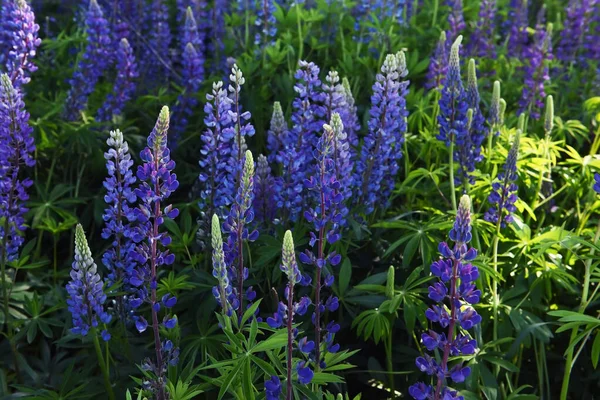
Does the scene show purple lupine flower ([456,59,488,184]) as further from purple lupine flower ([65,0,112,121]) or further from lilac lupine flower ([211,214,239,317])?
purple lupine flower ([65,0,112,121])

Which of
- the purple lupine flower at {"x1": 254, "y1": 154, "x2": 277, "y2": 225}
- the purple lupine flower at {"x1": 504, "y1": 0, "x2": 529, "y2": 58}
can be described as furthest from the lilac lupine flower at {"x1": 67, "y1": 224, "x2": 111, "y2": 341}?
the purple lupine flower at {"x1": 504, "y1": 0, "x2": 529, "y2": 58}

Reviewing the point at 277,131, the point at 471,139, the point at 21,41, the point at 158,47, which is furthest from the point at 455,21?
the point at 21,41

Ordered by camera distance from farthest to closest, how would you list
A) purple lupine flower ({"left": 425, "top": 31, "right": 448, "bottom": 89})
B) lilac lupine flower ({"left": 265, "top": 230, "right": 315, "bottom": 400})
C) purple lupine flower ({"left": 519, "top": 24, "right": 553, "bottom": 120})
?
purple lupine flower ({"left": 519, "top": 24, "right": 553, "bottom": 120}) → purple lupine flower ({"left": 425, "top": 31, "right": 448, "bottom": 89}) → lilac lupine flower ({"left": 265, "top": 230, "right": 315, "bottom": 400})

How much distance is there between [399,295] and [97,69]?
2.63m

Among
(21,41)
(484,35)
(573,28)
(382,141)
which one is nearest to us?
(382,141)

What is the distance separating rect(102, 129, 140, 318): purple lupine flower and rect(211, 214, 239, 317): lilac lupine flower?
337 millimetres

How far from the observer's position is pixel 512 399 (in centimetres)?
303

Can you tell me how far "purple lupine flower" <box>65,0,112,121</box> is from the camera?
4668mm

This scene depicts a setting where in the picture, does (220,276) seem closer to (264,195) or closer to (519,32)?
(264,195)

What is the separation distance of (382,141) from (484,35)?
2.22 m

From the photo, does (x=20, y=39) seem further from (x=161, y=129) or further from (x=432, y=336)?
(x=432, y=336)

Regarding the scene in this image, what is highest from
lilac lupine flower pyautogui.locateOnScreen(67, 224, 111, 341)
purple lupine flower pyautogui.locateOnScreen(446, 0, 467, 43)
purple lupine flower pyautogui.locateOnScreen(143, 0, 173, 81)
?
purple lupine flower pyautogui.locateOnScreen(446, 0, 467, 43)

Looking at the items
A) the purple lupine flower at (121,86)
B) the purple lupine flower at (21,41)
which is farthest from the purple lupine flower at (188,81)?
the purple lupine flower at (21,41)

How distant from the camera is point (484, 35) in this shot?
211 inches
